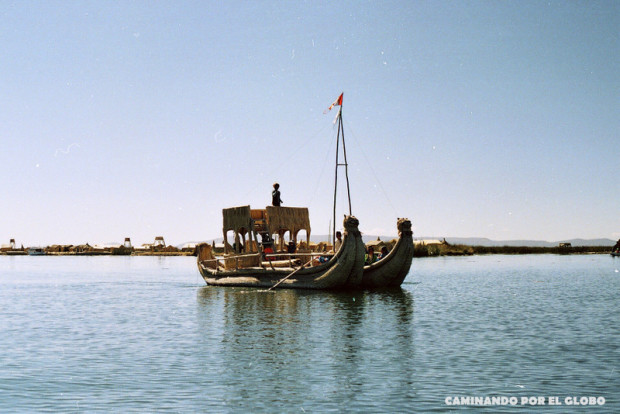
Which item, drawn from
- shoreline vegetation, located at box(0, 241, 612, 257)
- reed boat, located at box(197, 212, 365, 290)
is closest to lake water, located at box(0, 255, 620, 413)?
reed boat, located at box(197, 212, 365, 290)

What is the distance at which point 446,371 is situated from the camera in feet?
46.2

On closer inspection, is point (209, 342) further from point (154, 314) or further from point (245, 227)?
point (245, 227)

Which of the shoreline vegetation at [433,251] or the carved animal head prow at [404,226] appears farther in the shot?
the shoreline vegetation at [433,251]

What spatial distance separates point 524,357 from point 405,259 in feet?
58.7

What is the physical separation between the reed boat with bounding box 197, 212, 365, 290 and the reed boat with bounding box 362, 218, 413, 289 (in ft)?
4.74

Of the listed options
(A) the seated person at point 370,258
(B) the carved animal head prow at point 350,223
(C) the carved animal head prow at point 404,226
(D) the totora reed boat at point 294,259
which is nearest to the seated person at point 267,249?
(D) the totora reed boat at point 294,259

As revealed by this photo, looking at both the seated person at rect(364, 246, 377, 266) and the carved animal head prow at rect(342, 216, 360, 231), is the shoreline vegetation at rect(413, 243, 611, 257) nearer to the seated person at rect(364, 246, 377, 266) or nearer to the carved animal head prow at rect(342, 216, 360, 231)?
the seated person at rect(364, 246, 377, 266)

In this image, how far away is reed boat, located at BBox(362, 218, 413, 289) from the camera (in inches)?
1293

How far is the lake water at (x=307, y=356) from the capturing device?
12.0 metres

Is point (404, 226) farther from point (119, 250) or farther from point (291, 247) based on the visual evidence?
point (119, 250)

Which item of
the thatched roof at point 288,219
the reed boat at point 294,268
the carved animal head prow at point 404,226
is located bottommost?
the reed boat at point 294,268

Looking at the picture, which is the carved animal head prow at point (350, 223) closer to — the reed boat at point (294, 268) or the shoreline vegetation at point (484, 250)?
the reed boat at point (294, 268)

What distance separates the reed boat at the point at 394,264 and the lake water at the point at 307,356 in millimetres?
3905

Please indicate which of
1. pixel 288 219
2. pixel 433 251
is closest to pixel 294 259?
pixel 288 219
